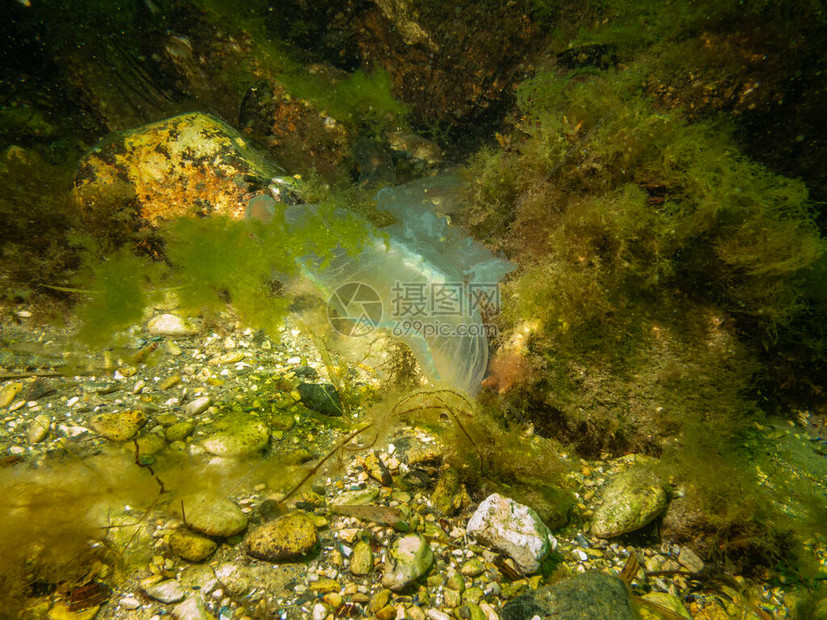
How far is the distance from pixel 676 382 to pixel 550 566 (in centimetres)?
188

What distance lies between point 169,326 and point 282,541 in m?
3.04

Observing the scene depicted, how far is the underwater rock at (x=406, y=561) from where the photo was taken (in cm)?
200

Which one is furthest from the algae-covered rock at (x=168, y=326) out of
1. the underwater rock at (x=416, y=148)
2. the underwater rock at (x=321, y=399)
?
the underwater rock at (x=416, y=148)

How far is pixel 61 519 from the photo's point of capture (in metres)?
2.23

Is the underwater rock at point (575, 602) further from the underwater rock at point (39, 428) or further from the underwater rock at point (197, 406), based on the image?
the underwater rock at point (39, 428)

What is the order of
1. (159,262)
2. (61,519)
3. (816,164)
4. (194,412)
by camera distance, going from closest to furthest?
(61,519) → (816,164) → (194,412) → (159,262)

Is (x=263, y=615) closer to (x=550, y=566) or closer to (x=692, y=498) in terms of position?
(x=550, y=566)

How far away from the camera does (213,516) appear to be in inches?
89.2

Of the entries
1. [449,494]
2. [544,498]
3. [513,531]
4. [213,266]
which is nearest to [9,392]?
[213,266]

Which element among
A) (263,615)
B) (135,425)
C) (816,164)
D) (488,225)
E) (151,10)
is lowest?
(135,425)

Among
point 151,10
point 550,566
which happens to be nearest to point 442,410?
point 550,566

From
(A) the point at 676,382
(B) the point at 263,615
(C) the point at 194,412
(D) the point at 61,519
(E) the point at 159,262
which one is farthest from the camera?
(E) the point at 159,262

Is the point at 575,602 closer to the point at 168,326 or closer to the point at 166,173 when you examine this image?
the point at 168,326

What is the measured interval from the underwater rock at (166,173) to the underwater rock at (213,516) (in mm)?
3224
